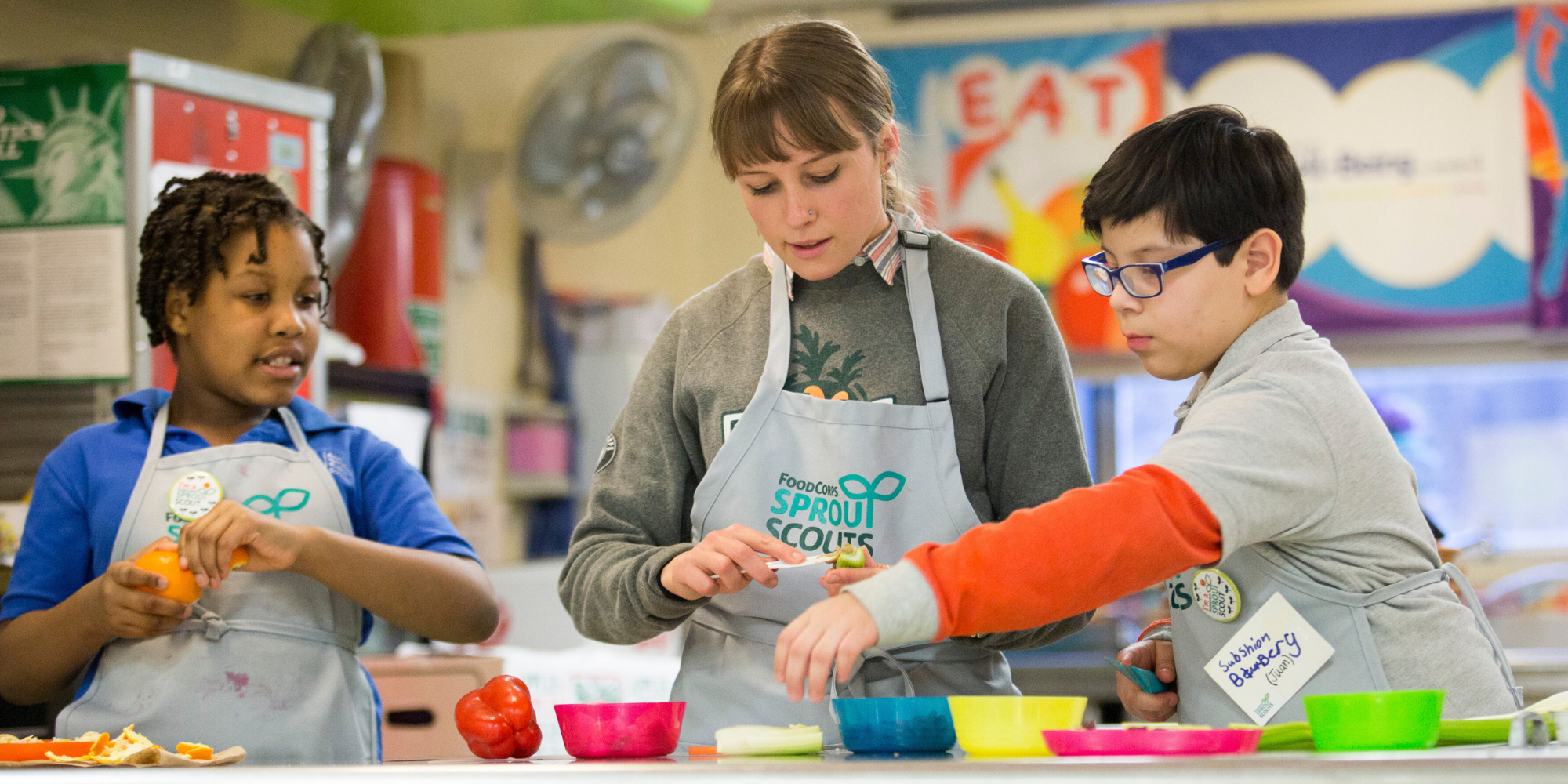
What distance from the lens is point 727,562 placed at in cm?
130

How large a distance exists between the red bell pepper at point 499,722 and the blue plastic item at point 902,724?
13.6 inches

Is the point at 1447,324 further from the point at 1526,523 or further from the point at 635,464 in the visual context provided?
the point at 635,464

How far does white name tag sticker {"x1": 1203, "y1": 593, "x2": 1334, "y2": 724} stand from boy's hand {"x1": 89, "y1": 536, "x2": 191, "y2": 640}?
3.65ft

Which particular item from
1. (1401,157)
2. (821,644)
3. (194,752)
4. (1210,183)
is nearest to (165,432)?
(194,752)

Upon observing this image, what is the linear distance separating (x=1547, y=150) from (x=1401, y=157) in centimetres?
48

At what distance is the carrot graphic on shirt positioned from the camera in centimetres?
157

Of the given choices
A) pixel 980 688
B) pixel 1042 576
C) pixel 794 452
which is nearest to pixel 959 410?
pixel 794 452

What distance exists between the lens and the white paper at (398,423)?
3.14 metres

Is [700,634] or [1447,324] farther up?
[1447,324]

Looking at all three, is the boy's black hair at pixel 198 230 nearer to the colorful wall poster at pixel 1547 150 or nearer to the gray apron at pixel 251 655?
the gray apron at pixel 251 655

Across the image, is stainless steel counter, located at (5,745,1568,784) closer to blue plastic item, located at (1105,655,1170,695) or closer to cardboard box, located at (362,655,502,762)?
blue plastic item, located at (1105,655,1170,695)

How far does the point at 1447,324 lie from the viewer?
4828mm

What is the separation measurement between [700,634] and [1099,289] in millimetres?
596

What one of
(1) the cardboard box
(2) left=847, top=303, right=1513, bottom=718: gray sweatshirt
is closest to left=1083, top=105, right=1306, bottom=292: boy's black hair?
(2) left=847, top=303, right=1513, bottom=718: gray sweatshirt
